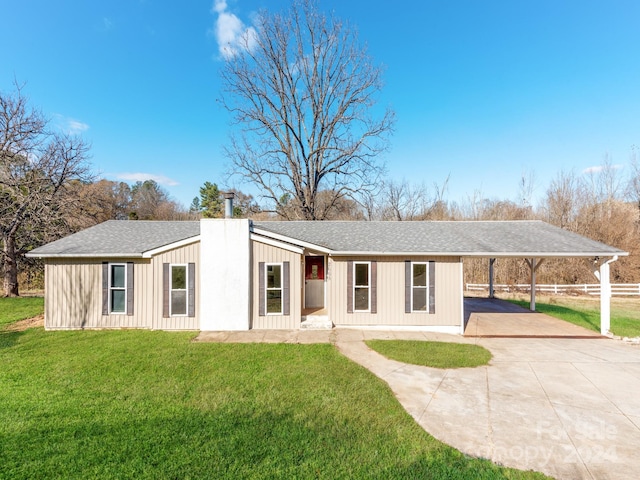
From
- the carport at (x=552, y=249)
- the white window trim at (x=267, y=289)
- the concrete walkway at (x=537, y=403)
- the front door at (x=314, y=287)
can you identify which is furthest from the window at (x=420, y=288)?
the white window trim at (x=267, y=289)

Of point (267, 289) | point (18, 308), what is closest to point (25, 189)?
point (18, 308)

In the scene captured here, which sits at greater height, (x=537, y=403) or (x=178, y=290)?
(x=178, y=290)

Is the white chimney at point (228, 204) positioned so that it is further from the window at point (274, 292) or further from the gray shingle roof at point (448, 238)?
the window at point (274, 292)

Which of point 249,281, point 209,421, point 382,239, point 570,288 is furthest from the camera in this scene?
point 570,288

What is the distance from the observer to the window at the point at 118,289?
9.52 meters

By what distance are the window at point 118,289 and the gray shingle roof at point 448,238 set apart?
15.5 feet

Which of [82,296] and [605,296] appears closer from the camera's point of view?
[605,296]

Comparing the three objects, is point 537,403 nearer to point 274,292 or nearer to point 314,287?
point 274,292

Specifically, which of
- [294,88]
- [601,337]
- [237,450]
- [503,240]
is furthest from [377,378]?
[294,88]

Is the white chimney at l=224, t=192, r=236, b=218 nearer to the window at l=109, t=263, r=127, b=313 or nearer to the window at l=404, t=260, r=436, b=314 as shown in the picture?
the window at l=109, t=263, r=127, b=313

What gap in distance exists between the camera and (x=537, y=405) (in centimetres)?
498

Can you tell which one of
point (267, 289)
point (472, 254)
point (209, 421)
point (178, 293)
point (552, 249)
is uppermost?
point (552, 249)

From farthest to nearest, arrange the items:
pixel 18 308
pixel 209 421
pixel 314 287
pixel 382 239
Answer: pixel 18 308
pixel 314 287
pixel 382 239
pixel 209 421

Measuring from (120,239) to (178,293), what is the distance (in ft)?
10.8
